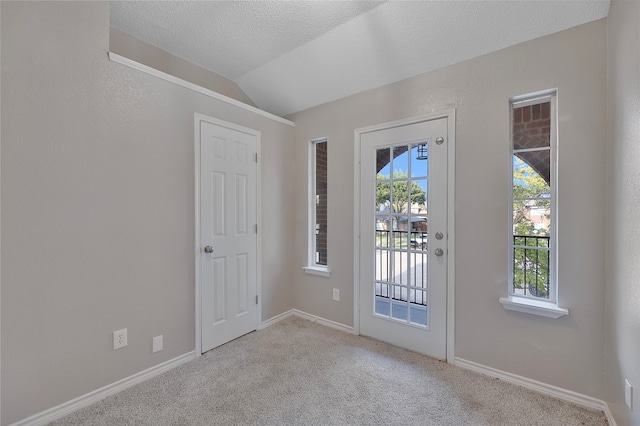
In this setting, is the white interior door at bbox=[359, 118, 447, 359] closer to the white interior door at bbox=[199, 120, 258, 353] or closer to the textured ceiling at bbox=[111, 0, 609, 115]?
the textured ceiling at bbox=[111, 0, 609, 115]

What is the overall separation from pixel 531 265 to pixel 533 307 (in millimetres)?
309

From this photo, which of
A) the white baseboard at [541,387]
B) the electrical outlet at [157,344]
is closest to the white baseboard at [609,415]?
the white baseboard at [541,387]

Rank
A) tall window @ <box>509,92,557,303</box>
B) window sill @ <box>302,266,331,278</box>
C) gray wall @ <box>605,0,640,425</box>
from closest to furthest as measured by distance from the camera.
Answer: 1. gray wall @ <box>605,0,640,425</box>
2. tall window @ <box>509,92,557,303</box>
3. window sill @ <box>302,266,331,278</box>

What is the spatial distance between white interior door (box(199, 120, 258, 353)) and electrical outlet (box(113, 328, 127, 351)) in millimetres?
565

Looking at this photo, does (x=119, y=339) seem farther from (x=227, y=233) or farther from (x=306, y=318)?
(x=306, y=318)

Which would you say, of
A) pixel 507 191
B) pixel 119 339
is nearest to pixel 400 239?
pixel 507 191

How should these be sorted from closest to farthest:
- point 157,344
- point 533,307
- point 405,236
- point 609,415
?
point 609,415 < point 533,307 < point 157,344 < point 405,236

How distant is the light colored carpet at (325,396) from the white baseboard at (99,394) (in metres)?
0.04

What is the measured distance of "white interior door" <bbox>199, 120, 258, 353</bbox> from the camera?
238 cm

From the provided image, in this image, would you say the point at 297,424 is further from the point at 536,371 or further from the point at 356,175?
the point at 356,175

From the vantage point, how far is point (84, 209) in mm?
1739

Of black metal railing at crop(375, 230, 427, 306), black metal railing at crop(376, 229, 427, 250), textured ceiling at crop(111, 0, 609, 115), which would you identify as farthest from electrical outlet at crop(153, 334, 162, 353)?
textured ceiling at crop(111, 0, 609, 115)

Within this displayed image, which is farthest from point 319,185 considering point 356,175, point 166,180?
point 166,180

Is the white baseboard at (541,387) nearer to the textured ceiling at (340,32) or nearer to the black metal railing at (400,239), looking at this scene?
the black metal railing at (400,239)
